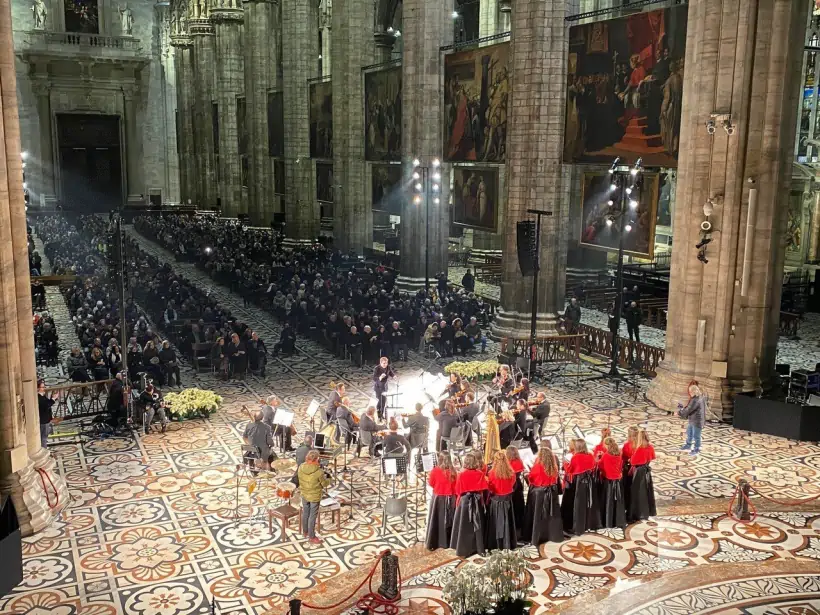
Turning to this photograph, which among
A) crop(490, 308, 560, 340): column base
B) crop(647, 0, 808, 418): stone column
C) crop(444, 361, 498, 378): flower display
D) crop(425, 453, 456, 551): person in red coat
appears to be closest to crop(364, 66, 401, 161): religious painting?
crop(490, 308, 560, 340): column base

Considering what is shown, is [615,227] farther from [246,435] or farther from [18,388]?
[18,388]

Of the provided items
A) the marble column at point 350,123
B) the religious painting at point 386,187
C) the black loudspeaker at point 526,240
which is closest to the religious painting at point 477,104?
the black loudspeaker at point 526,240

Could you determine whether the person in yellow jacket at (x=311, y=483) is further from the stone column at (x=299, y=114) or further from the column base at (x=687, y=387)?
the stone column at (x=299, y=114)

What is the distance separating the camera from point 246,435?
44.9ft

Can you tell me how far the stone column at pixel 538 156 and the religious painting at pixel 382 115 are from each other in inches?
400

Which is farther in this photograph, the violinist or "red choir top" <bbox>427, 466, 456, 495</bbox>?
the violinist

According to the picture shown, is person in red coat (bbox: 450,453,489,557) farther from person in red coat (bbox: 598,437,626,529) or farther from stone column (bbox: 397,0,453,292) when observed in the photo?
stone column (bbox: 397,0,453,292)

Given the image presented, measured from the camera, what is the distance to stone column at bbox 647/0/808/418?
16500 millimetres

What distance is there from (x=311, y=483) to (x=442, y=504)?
71.5 inches

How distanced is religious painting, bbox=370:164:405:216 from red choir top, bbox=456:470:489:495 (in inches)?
938

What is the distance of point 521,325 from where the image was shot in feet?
79.4

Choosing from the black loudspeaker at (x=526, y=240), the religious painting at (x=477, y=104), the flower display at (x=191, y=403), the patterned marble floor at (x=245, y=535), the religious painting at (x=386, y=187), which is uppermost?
the religious painting at (x=477, y=104)

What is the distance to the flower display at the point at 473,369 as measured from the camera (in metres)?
20.3

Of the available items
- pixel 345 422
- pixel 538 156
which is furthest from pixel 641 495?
pixel 538 156
